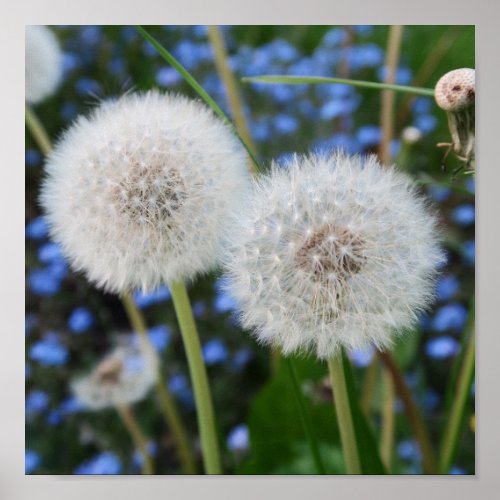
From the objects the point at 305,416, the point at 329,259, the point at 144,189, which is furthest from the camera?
the point at 305,416

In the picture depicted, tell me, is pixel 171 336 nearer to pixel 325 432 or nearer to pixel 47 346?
pixel 47 346

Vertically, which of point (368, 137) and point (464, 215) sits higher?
point (368, 137)

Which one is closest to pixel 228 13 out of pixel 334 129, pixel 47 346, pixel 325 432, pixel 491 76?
pixel 334 129

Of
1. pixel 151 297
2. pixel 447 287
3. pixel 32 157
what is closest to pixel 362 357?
pixel 447 287

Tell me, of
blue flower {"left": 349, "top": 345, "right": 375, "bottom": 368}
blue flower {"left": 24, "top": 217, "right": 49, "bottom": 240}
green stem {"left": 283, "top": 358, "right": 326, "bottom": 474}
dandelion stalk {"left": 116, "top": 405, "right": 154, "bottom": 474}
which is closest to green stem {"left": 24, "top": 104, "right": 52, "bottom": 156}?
blue flower {"left": 24, "top": 217, "right": 49, "bottom": 240}

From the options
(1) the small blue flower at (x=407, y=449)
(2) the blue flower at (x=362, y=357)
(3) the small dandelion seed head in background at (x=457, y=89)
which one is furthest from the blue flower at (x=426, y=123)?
(1) the small blue flower at (x=407, y=449)

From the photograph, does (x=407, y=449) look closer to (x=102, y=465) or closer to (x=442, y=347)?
(x=442, y=347)

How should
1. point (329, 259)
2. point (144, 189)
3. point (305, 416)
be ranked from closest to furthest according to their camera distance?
point (329, 259)
point (144, 189)
point (305, 416)
